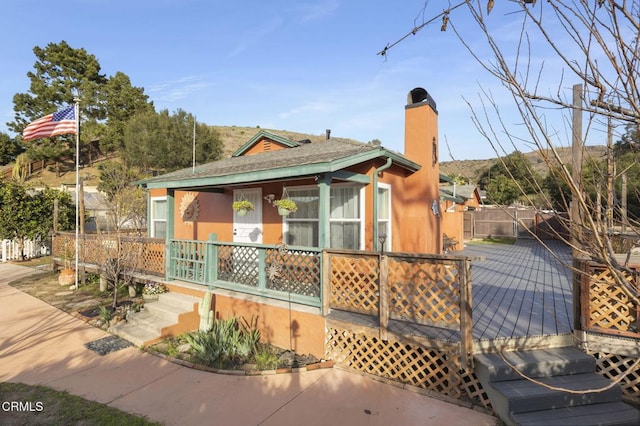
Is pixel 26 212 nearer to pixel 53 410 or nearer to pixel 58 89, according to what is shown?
pixel 53 410

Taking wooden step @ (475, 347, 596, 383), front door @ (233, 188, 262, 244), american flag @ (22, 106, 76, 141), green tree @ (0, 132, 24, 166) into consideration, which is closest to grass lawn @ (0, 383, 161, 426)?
wooden step @ (475, 347, 596, 383)

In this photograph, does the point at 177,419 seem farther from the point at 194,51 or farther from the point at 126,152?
the point at 126,152

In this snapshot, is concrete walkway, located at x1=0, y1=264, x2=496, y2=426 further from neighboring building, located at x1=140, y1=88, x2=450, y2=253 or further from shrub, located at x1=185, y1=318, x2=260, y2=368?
neighboring building, located at x1=140, y1=88, x2=450, y2=253

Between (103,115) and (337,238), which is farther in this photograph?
(103,115)

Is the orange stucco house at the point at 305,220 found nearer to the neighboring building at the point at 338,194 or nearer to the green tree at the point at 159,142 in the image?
the neighboring building at the point at 338,194

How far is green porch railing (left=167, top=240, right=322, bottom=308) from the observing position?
18.3ft

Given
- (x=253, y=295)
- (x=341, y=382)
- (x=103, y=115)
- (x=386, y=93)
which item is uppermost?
(x=103, y=115)

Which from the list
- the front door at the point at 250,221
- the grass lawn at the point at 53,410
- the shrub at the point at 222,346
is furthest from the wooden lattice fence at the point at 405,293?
the front door at the point at 250,221

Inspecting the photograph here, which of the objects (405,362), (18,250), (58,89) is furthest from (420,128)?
(58,89)

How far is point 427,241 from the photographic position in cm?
834

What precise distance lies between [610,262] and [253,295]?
563 centimetres

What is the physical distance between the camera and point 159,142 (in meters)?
27.8

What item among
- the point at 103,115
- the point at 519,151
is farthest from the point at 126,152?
the point at 519,151

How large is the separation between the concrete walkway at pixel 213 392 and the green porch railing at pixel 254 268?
146cm
